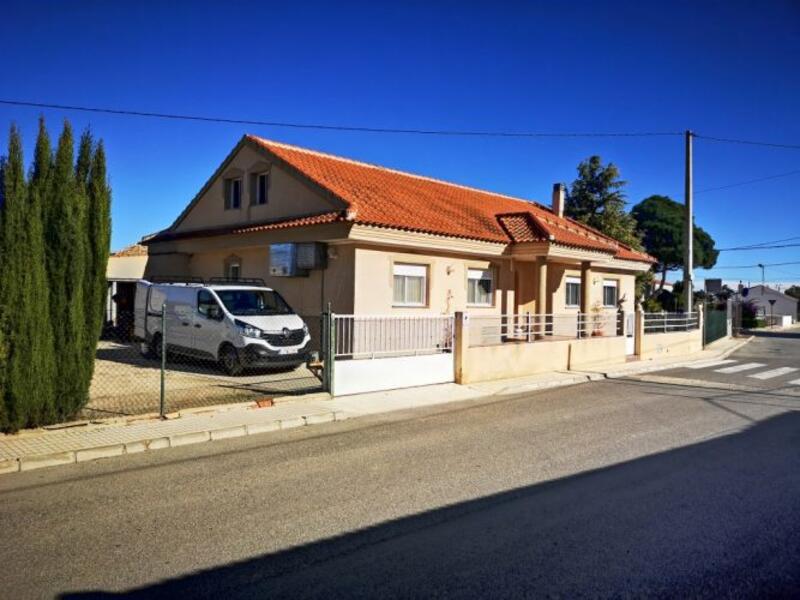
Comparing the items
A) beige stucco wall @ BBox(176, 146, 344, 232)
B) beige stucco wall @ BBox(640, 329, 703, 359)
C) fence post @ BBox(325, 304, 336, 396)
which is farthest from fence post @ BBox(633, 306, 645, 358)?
fence post @ BBox(325, 304, 336, 396)

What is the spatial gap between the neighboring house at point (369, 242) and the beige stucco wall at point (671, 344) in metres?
2.45

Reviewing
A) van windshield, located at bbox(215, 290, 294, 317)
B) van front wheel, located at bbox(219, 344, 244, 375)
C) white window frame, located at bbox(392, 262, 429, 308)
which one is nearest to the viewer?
van front wheel, located at bbox(219, 344, 244, 375)

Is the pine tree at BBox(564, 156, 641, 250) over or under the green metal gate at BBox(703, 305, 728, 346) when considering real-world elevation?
→ over

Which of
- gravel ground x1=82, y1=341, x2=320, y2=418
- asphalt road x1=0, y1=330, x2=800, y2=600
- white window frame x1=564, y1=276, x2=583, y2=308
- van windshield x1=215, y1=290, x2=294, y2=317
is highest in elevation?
white window frame x1=564, y1=276, x2=583, y2=308

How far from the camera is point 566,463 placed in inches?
280

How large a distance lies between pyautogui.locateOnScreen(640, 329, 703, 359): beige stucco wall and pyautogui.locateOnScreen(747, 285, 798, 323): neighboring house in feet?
221

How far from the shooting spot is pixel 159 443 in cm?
784

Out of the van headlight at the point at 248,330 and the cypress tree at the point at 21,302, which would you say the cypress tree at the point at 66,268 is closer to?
the cypress tree at the point at 21,302

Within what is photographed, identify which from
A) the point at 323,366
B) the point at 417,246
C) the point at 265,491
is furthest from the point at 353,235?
the point at 265,491

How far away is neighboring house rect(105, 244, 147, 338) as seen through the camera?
2112 centimetres

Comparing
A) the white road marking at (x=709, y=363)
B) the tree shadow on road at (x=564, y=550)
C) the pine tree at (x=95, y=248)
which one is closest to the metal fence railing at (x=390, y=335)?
the pine tree at (x=95, y=248)

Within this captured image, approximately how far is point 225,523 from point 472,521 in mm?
2063

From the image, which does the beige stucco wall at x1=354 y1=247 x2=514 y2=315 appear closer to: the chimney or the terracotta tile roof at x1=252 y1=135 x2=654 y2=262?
the terracotta tile roof at x1=252 y1=135 x2=654 y2=262

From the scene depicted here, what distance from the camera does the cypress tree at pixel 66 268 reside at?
8203 millimetres
